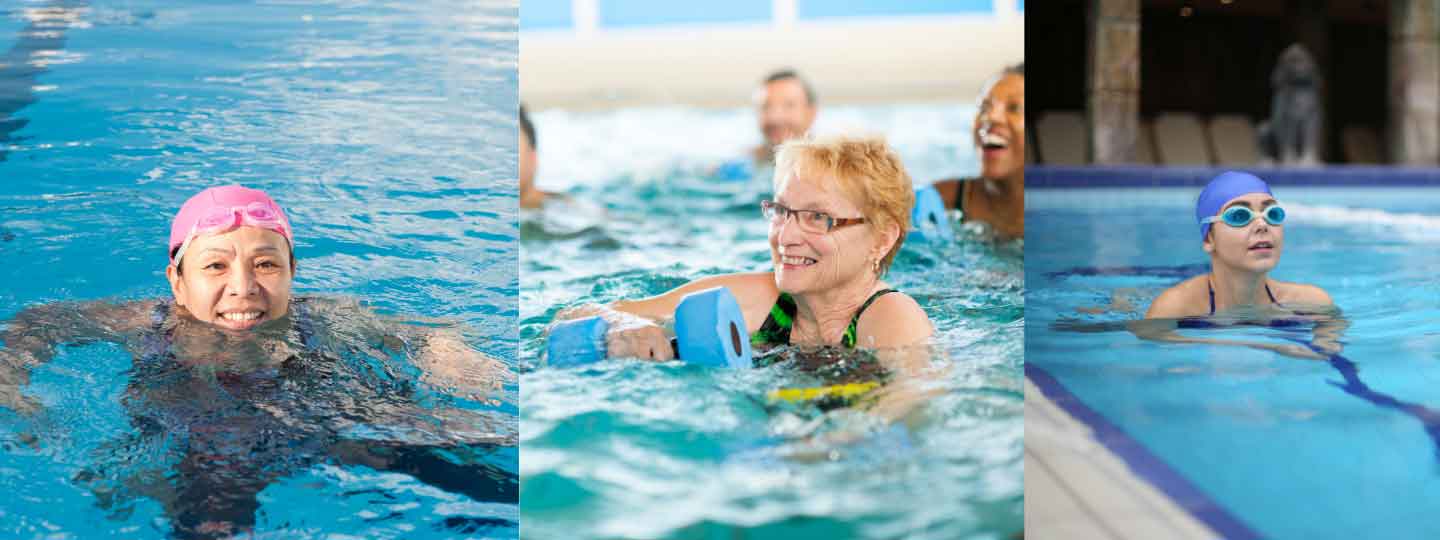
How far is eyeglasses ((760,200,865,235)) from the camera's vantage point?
3.07 meters

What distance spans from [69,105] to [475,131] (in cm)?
132

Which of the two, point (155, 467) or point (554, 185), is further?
point (554, 185)

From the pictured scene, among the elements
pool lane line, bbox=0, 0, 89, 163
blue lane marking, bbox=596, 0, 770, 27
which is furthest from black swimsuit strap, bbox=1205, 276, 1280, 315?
pool lane line, bbox=0, 0, 89, 163

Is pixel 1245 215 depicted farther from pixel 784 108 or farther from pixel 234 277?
pixel 234 277

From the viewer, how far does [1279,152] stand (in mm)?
14641

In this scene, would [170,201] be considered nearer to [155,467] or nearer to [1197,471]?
[155,467]

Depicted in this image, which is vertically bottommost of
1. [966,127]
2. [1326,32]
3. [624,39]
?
[966,127]

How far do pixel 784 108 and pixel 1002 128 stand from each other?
2.42ft

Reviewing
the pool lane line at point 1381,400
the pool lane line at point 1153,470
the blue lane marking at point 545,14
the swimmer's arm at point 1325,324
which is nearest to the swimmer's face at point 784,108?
the blue lane marking at point 545,14

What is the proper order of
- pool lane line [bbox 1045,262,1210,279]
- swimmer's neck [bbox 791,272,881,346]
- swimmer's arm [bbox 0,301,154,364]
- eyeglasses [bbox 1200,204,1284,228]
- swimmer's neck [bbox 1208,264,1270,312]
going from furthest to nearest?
pool lane line [bbox 1045,262,1210,279], swimmer's neck [bbox 1208,264,1270,312], eyeglasses [bbox 1200,204,1284,228], swimmer's arm [bbox 0,301,154,364], swimmer's neck [bbox 791,272,881,346]

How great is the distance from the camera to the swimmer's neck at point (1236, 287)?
4.49m

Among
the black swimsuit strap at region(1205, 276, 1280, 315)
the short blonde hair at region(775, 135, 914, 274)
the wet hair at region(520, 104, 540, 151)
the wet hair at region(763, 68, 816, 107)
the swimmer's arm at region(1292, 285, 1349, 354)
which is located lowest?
the swimmer's arm at region(1292, 285, 1349, 354)

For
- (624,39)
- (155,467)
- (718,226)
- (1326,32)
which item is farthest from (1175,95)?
(155,467)

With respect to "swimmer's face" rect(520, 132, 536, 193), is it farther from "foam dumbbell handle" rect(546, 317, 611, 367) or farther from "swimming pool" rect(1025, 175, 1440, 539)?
"swimming pool" rect(1025, 175, 1440, 539)
